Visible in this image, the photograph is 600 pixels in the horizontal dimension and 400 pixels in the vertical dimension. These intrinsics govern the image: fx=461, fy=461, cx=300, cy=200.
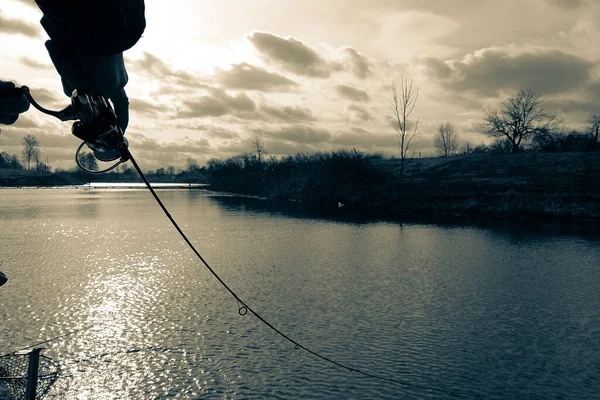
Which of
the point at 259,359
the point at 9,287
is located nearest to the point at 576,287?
the point at 259,359

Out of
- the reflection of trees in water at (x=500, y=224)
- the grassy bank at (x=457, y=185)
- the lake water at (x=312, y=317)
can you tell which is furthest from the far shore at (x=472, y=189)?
the lake water at (x=312, y=317)

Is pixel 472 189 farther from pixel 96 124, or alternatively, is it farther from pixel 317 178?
pixel 96 124

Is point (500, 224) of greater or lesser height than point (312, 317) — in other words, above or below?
above

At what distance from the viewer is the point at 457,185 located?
5444 centimetres

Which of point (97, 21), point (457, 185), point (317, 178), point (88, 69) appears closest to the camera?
point (97, 21)

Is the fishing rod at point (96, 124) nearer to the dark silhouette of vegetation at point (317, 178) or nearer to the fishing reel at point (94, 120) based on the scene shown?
the fishing reel at point (94, 120)

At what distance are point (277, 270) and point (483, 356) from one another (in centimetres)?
1056

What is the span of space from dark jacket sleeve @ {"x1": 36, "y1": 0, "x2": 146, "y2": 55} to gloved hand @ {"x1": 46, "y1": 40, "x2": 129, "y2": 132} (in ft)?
0.75

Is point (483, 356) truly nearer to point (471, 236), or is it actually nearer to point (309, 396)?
point (309, 396)

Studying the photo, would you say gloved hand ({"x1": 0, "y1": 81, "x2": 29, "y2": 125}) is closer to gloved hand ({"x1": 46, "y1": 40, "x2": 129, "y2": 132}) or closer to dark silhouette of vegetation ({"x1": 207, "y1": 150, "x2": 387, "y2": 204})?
gloved hand ({"x1": 46, "y1": 40, "x2": 129, "y2": 132})

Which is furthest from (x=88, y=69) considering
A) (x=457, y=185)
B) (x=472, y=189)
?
(x=457, y=185)

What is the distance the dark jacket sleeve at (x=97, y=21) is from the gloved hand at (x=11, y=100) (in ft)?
4.94

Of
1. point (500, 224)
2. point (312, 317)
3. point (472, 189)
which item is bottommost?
point (312, 317)

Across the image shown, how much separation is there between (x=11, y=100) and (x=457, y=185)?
55.1 m
